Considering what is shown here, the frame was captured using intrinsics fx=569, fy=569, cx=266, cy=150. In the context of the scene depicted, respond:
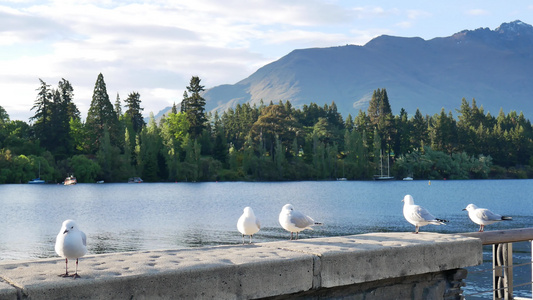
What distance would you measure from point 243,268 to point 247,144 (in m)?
109

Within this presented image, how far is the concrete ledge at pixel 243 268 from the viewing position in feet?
10.6

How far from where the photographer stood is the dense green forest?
324ft

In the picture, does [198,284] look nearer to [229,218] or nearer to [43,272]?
[43,272]

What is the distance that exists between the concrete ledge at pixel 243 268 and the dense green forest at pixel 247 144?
9450 cm

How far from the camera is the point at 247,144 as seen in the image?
112938 millimetres

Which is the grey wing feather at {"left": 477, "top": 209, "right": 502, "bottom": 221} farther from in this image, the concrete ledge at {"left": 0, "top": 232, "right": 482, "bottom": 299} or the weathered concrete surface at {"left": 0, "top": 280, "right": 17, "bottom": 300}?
the weathered concrete surface at {"left": 0, "top": 280, "right": 17, "bottom": 300}

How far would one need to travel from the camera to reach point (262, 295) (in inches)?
147

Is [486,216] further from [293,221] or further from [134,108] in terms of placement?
[134,108]

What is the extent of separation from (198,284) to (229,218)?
41.3 metres

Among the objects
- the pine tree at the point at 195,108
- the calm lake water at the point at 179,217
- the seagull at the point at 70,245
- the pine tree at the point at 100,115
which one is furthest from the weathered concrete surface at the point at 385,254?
the pine tree at the point at 195,108

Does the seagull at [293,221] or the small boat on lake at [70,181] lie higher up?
the small boat on lake at [70,181]

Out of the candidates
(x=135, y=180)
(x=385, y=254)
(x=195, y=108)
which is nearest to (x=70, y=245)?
(x=385, y=254)

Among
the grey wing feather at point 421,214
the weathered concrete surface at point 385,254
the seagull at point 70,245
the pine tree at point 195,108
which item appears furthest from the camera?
the pine tree at point 195,108

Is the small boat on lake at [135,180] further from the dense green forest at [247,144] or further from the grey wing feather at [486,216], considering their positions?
the grey wing feather at [486,216]
